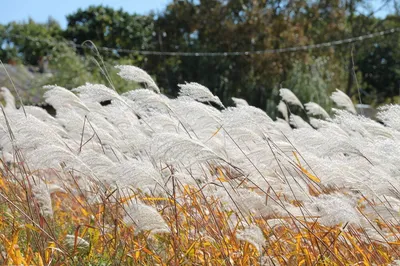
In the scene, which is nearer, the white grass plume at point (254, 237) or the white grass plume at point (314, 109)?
the white grass plume at point (254, 237)

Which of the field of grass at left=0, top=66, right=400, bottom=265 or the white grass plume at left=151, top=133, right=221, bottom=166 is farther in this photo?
the field of grass at left=0, top=66, right=400, bottom=265

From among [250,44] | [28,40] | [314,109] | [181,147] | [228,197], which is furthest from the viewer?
[28,40]

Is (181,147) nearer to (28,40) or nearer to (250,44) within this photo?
(250,44)

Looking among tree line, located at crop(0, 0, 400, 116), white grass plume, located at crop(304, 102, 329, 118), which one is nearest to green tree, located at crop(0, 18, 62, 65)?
tree line, located at crop(0, 0, 400, 116)

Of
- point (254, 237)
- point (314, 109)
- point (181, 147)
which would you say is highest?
point (181, 147)

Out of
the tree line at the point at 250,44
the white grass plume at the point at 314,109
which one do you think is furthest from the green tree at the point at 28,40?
the white grass plume at the point at 314,109

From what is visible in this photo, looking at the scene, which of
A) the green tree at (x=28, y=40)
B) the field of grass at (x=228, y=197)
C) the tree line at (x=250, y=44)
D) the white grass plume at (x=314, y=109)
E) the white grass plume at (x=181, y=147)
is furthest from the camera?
the green tree at (x=28, y=40)

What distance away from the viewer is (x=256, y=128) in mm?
3117

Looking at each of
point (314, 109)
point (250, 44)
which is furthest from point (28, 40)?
point (314, 109)

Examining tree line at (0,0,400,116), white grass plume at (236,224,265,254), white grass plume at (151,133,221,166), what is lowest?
tree line at (0,0,400,116)

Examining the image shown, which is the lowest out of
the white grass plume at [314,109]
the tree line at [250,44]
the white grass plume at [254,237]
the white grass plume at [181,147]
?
the tree line at [250,44]

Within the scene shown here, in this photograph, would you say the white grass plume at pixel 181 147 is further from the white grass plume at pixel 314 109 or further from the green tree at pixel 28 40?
the green tree at pixel 28 40

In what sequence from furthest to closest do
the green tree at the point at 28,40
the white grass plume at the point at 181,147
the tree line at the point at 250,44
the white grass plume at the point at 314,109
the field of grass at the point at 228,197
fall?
1. the green tree at the point at 28,40
2. the tree line at the point at 250,44
3. the white grass plume at the point at 314,109
4. the field of grass at the point at 228,197
5. the white grass plume at the point at 181,147

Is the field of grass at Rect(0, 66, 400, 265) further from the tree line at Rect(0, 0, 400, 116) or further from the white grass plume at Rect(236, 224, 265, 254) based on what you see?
the tree line at Rect(0, 0, 400, 116)
